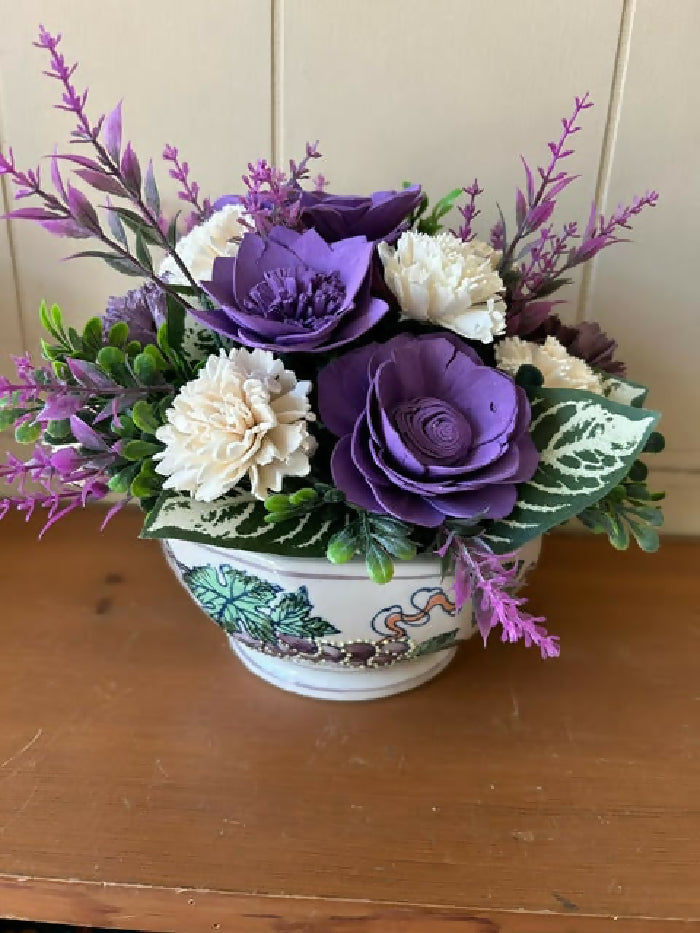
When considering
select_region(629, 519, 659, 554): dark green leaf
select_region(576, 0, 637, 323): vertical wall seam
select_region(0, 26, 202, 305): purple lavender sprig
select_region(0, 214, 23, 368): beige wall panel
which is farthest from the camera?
select_region(0, 214, 23, 368): beige wall panel

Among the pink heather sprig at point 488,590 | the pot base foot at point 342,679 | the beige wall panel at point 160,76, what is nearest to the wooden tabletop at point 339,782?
the pot base foot at point 342,679

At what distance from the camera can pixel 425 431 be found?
1.43 feet

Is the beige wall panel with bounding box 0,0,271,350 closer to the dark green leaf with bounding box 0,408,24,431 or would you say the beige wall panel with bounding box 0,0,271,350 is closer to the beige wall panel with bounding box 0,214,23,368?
the beige wall panel with bounding box 0,214,23,368

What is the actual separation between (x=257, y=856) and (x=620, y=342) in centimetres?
53

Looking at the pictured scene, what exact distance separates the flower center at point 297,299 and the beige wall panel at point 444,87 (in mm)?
297

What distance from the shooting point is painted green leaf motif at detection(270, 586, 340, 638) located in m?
0.49

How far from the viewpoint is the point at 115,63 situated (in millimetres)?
665

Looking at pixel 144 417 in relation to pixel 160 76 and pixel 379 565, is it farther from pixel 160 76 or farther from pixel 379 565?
pixel 160 76

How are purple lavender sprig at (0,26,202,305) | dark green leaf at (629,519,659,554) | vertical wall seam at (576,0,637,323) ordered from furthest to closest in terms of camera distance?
vertical wall seam at (576,0,637,323) → dark green leaf at (629,519,659,554) → purple lavender sprig at (0,26,202,305)

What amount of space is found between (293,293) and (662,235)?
422 millimetres

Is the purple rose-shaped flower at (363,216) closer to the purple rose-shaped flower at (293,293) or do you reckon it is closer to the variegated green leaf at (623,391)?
the purple rose-shaped flower at (293,293)

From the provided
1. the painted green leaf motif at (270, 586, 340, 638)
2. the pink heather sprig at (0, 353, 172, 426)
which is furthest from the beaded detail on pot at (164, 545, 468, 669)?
the pink heather sprig at (0, 353, 172, 426)

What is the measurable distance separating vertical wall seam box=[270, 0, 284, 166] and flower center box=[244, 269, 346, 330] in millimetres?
299

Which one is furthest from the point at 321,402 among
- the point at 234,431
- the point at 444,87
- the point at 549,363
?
the point at 444,87
